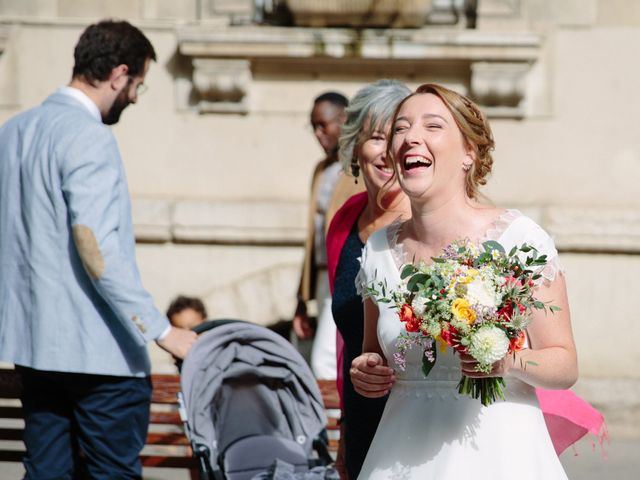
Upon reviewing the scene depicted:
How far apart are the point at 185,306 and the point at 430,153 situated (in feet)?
13.9

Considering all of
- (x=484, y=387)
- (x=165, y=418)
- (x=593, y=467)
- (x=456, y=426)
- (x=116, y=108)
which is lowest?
(x=593, y=467)

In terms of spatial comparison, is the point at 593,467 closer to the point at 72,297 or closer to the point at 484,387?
the point at 72,297

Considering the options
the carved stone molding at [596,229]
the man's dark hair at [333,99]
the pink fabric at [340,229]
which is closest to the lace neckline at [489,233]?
the pink fabric at [340,229]

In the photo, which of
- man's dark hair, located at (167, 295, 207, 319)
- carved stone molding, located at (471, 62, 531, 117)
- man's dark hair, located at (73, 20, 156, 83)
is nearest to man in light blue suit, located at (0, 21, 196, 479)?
man's dark hair, located at (73, 20, 156, 83)

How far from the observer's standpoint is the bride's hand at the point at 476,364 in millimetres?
3025

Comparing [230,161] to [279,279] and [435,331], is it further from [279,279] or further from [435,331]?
[435,331]

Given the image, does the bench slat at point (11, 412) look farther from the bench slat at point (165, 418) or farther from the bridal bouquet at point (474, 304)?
the bridal bouquet at point (474, 304)

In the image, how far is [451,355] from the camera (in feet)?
10.8

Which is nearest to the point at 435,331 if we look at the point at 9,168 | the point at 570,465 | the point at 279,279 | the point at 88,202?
the point at 88,202

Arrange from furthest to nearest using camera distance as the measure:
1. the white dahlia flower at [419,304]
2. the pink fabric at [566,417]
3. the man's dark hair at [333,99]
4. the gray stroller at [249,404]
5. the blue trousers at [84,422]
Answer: the man's dark hair at [333,99] → the gray stroller at [249,404] → the blue trousers at [84,422] → the pink fabric at [566,417] → the white dahlia flower at [419,304]

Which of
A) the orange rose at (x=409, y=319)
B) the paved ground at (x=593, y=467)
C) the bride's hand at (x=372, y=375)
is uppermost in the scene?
the orange rose at (x=409, y=319)

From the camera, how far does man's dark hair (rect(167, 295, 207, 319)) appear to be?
7387mm

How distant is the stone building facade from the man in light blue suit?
3356mm

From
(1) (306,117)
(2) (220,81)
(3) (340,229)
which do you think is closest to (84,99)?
(3) (340,229)
